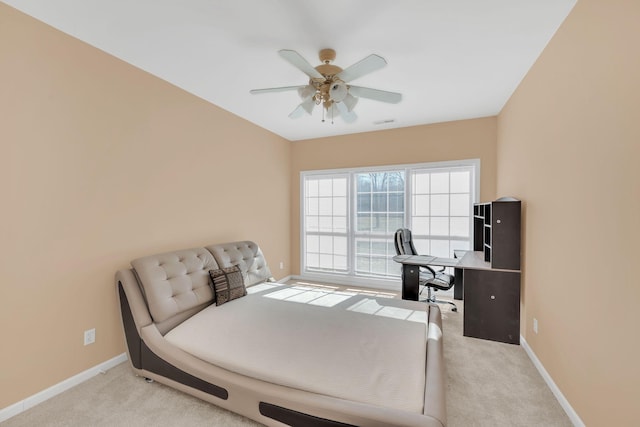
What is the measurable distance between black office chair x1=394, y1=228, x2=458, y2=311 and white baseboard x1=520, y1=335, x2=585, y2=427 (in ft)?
3.12

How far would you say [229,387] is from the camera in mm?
1722

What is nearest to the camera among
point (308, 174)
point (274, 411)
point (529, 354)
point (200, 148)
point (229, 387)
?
point (274, 411)

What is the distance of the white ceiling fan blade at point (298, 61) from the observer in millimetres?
1845

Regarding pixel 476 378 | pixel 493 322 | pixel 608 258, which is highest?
pixel 608 258

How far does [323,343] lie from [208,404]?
37.1 inches

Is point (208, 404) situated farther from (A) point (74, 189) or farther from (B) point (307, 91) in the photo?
(B) point (307, 91)

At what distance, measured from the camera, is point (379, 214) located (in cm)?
480

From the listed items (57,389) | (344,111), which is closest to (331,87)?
(344,111)

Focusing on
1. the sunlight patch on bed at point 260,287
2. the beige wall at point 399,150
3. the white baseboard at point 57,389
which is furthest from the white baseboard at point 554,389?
the white baseboard at point 57,389

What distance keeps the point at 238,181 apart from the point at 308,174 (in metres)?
1.69

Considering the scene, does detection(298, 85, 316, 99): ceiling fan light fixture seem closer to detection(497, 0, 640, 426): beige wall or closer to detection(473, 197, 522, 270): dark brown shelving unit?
detection(497, 0, 640, 426): beige wall

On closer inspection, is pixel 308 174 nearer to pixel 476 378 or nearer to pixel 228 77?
pixel 228 77

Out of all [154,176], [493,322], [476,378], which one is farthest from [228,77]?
[493,322]

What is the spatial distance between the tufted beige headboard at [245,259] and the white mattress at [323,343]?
536 mm
